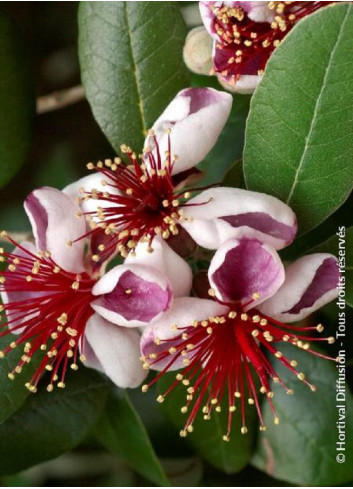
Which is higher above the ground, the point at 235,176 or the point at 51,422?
the point at 235,176

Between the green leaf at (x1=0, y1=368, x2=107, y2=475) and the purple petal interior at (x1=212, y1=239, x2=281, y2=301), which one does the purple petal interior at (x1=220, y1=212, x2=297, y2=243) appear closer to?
the purple petal interior at (x1=212, y1=239, x2=281, y2=301)

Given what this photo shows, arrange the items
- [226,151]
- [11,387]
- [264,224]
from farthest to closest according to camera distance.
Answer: [226,151], [11,387], [264,224]

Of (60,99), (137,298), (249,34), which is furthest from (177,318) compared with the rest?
(60,99)

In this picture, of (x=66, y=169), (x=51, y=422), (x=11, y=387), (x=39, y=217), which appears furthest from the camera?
(x=66, y=169)

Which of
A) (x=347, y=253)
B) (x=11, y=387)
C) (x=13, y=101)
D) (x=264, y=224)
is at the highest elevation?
(x=13, y=101)

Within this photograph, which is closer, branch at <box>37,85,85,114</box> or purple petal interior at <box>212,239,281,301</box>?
purple petal interior at <box>212,239,281,301</box>

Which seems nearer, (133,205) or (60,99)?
(133,205)

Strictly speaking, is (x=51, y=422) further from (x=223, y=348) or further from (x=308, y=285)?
(x=308, y=285)

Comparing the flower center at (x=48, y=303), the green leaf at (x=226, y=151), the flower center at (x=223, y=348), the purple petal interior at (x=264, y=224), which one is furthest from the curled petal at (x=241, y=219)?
the green leaf at (x=226, y=151)

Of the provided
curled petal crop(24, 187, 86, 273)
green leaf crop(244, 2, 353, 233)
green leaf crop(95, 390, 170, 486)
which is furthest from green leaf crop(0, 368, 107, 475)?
A: green leaf crop(244, 2, 353, 233)
